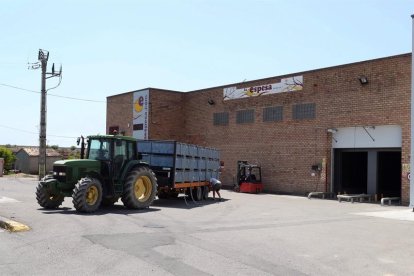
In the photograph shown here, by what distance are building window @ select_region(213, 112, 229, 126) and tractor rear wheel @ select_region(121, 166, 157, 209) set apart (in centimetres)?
1673

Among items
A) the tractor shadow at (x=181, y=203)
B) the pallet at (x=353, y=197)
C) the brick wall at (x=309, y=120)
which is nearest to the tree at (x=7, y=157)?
the brick wall at (x=309, y=120)

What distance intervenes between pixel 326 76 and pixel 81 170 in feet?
53.5

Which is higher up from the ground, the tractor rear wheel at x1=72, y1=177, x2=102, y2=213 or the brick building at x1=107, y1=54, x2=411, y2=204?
the brick building at x1=107, y1=54, x2=411, y2=204

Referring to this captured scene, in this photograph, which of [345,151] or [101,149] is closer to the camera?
[101,149]

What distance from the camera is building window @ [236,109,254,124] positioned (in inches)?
1277

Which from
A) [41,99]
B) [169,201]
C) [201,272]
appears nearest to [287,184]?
[169,201]

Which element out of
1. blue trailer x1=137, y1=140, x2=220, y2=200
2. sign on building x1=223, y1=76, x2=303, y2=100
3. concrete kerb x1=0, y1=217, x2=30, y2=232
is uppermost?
sign on building x1=223, y1=76, x2=303, y2=100

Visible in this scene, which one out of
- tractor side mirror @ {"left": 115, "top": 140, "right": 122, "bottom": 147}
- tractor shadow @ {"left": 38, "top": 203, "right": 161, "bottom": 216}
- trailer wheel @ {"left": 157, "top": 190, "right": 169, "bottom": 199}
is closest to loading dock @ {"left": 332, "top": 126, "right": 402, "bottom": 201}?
trailer wheel @ {"left": 157, "top": 190, "right": 169, "bottom": 199}

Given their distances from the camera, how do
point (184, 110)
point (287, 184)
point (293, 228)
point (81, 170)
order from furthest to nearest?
point (184, 110) < point (287, 184) < point (81, 170) < point (293, 228)

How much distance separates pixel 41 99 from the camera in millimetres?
35625

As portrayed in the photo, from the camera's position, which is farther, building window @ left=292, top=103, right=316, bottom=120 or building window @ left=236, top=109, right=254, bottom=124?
building window @ left=236, top=109, right=254, bottom=124

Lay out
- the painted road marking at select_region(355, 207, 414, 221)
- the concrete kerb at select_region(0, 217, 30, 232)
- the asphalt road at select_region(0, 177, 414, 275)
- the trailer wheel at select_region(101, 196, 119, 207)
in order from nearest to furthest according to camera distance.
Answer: the asphalt road at select_region(0, 177, 414, 275) → the concrete kerb at select_region(0, 217, 30, 232) → the trailer wheel at select_region(101, 196, 119, 207) → the painted road marking at select_region(355, 207, 414, 221)

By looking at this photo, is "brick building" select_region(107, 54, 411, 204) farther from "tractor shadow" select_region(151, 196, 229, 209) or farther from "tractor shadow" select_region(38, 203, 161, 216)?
"tractor shadow" select_region(38, 203, 161, 216)

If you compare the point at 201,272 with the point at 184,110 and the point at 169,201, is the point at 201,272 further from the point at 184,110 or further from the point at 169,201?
the point at 184,110
